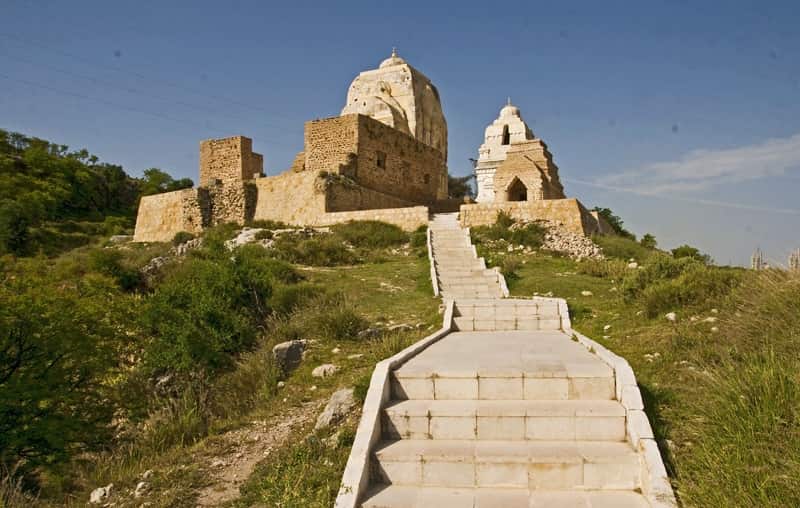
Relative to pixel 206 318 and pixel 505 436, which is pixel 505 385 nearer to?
pixel 505 436

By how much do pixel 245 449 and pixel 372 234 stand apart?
1388 cm

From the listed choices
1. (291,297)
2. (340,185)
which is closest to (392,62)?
(340,185)

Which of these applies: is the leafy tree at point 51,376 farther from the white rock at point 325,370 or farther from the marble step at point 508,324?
the marble step at point 508,324

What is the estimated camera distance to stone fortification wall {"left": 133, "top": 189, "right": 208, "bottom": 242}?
24.2 metres

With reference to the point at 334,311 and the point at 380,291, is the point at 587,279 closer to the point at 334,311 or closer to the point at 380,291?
the point at 380,291

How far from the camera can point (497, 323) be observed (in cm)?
912

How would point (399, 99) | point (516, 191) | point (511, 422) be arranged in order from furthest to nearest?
point (399, 99), point (516, 191), point (511, 422)

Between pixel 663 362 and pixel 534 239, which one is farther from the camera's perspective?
pixel 534 239

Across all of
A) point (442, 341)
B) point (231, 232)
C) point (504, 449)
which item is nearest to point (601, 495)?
point (504, 449)

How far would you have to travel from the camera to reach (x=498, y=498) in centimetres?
385

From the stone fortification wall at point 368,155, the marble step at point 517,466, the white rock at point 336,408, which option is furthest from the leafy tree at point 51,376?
the stone fortification wall at point 368,155

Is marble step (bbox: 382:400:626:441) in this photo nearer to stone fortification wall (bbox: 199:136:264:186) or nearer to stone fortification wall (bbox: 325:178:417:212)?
stone fortification wall (bbox: 325:178:417:212)

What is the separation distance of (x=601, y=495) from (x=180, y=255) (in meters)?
18.7

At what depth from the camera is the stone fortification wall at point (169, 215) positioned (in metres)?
24.2
